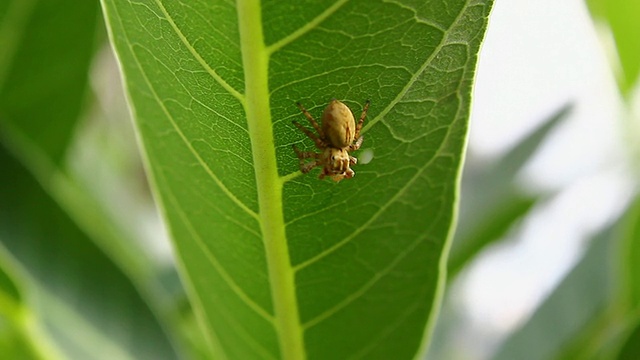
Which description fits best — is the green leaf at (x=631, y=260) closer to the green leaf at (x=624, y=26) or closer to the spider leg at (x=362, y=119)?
the green leaf at (x=624, y=26)

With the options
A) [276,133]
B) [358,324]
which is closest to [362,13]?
[276,133]

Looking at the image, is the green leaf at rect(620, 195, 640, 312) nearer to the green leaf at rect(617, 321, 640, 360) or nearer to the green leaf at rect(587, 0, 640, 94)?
the green leaf at rect(617, 321, 640, 360)

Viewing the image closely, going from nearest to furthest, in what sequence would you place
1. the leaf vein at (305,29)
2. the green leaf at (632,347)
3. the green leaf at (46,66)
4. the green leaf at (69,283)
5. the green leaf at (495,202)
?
the leaf vein at (305,29) → the green leaf at (632,347) → the green leaf at (69,283) → the green leaf at (46,66) → the green leaf at (495,202)

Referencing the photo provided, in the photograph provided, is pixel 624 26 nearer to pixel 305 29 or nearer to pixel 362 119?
pixel 362 119

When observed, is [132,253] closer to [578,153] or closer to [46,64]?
[46,64]

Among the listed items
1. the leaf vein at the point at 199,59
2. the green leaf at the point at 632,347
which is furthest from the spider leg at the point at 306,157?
the green leaf at the point at 632,347

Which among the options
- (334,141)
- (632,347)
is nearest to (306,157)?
(334,141)
